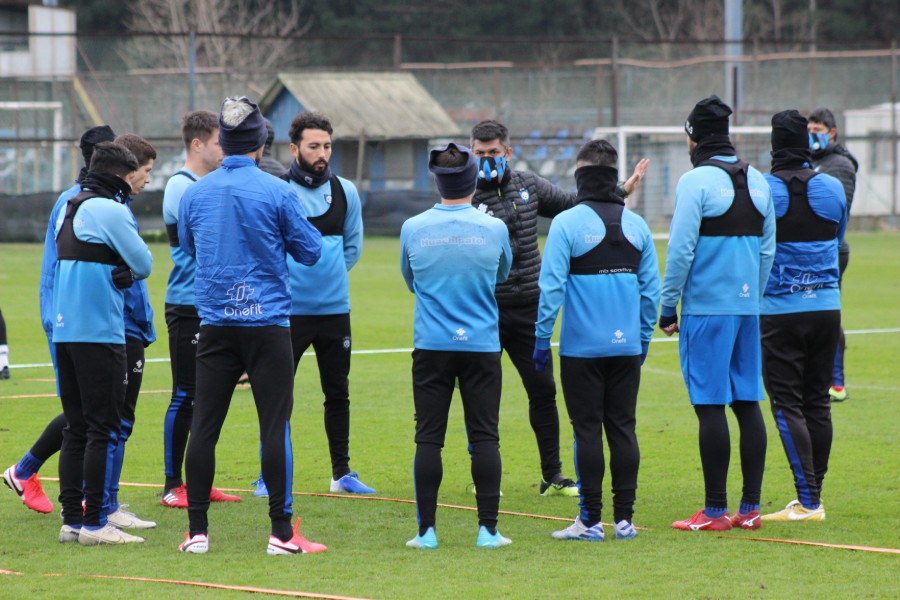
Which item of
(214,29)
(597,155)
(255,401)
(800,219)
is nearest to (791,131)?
(800,219)

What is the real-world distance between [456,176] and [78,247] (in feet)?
5.88

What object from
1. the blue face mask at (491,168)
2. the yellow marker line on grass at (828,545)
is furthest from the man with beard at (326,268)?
the yellow marker line on grass at (828,545)

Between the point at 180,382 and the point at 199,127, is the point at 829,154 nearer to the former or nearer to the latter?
the point at 199,127

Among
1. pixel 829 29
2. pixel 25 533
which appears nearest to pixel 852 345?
pixel 25 533

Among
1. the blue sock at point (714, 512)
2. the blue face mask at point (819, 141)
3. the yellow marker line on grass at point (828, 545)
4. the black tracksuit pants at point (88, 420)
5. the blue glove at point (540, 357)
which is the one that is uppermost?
the blue face mask at point (819, 141)

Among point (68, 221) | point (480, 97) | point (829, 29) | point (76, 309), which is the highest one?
point (829, 29)

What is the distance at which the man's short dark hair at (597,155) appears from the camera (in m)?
6.29

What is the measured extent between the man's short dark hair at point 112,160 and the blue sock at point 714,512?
3268 mm

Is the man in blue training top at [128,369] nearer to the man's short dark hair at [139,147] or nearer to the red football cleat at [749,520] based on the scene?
the man's short dark hair at [139,147]

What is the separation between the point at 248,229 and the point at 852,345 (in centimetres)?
941

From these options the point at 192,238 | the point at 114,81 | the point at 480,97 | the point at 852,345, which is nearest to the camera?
the point at 192,238

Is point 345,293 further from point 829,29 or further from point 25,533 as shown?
point 829,29

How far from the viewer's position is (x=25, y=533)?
6480mm

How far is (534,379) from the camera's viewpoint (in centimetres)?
750
